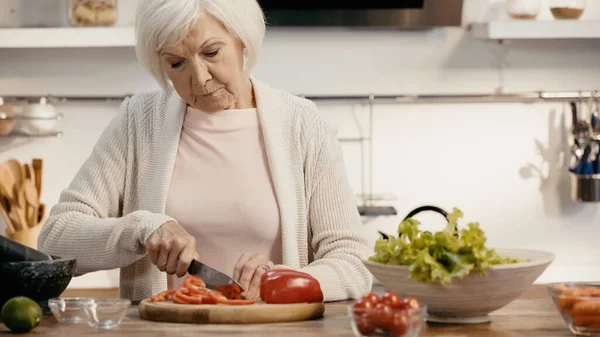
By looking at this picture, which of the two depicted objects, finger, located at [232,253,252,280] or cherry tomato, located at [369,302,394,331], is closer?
cherry tomato, located at [369,302,394,331]

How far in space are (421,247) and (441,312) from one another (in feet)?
0.44

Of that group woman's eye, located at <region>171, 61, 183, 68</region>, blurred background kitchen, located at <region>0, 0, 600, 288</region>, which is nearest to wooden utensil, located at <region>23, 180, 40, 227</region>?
blurred background kitchen, located at <region>0, 0, 600, 288</region>

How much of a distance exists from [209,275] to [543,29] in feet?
5.91

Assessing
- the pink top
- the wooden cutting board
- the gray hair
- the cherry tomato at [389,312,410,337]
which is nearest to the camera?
the cherry tomato at [389,312,410,337]

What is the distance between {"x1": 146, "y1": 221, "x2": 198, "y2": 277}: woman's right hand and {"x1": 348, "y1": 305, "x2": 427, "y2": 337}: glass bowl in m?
0.54

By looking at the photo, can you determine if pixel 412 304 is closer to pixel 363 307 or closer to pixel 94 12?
pixel 363 307

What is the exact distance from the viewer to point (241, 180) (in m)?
2.28

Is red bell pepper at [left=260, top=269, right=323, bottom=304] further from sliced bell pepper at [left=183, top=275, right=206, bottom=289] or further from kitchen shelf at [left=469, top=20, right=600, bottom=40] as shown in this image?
kitchen shelf at [left=469, top=20, right=600, bottom=40]

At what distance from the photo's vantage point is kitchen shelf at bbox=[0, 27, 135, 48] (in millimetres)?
3299

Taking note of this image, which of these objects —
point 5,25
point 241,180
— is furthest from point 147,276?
point 5,25

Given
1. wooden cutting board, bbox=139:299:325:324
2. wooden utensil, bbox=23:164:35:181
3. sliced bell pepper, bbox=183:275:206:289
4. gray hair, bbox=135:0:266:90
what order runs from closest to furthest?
wooden cutting board, bbox=139:299:325:324 → sliced bell pepper, bbox=183:275:206:289 → gray hair, bbox=135:0:266:90 → wooden utensil, bbox=23:164:35:181

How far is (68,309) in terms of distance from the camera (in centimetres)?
173

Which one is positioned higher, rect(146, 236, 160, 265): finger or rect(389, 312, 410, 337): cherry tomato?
rect(146, 236, 160, 265): finger

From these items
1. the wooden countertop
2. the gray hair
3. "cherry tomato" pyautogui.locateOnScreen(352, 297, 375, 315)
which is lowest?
the wooden countertop
